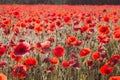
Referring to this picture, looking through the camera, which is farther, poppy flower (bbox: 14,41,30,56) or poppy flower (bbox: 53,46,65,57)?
poppy flower (bbox: 53,46,65,57)

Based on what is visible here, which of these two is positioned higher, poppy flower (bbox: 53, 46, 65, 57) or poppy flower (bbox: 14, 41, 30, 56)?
poppy flower (bbox: 14, 41, 30, 56)

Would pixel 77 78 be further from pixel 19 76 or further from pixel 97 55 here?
pixel 19 76

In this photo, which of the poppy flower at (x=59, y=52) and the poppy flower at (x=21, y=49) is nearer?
the poppy flower at (x=21, y=49)

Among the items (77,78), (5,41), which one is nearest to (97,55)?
(77,78)

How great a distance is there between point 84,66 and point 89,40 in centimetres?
94

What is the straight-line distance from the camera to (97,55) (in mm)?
2510

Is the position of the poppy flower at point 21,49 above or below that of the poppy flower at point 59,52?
above

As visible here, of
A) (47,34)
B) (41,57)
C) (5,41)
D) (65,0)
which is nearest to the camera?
(41,57)

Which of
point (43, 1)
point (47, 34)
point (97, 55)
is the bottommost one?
point (43, 1)

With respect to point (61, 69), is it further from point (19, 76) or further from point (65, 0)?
point (65, 0)

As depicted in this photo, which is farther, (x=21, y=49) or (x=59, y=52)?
(x=59, y=52)

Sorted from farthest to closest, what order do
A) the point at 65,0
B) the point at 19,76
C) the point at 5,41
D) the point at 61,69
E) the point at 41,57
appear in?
the point at 65,0 < the point at 5,41 < the point at 41,57 < the point at 61,69 < the point at 19,76

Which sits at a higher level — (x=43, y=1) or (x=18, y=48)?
(x=18, y=48)

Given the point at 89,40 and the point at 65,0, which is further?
the point at 65,0
